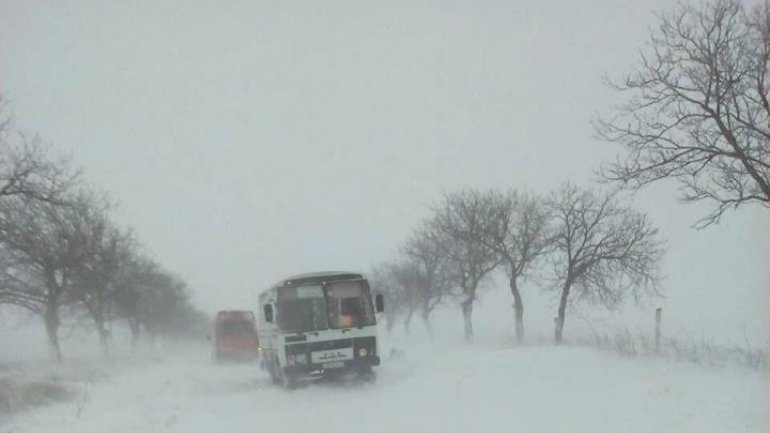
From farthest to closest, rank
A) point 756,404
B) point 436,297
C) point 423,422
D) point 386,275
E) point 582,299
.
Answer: point 386,275, point 436,297, point 582,299, point 423,422, point 756,404

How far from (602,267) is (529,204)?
7179mm

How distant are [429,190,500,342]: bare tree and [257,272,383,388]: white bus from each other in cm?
1764

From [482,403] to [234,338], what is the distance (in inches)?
1028

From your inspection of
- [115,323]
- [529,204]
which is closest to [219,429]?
[529,204]

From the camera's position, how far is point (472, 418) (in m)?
12.2

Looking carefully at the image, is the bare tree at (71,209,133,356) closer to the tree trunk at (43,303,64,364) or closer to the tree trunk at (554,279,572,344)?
the tree trunk at (43,303,64,364)

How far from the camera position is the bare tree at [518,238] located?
36.6 meters

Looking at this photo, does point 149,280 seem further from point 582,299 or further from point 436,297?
point 582,299

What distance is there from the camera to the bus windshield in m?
20.1

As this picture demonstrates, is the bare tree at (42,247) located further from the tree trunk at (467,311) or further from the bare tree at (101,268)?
the tree trunk at (467,311)

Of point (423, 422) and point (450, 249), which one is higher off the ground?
point (450, 249)

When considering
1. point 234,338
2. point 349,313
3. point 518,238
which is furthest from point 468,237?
point 349,313

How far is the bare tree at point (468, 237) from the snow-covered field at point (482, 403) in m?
19.3

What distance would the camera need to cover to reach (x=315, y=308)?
2011cm
